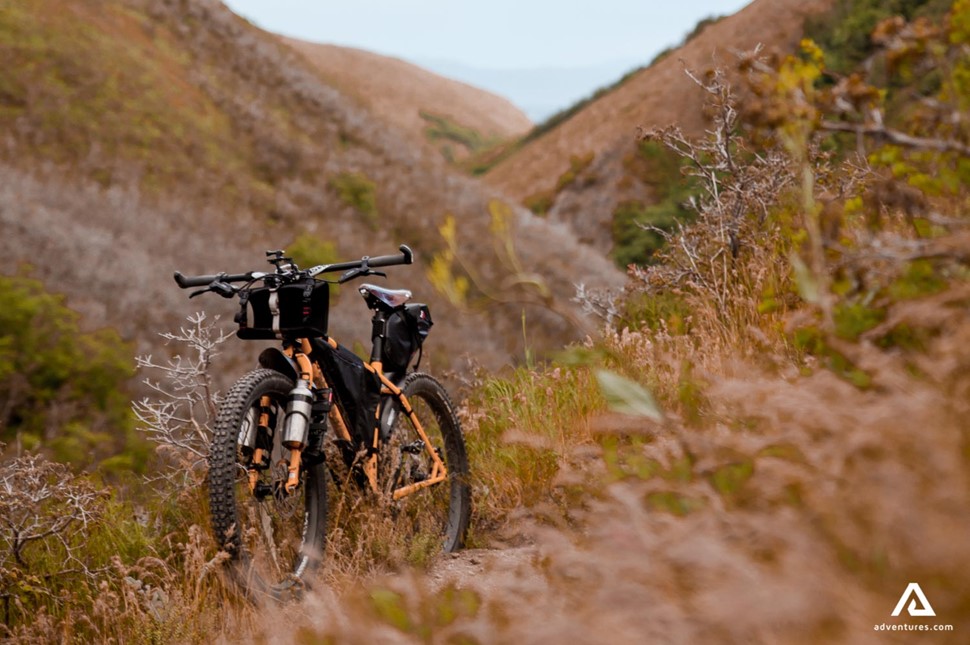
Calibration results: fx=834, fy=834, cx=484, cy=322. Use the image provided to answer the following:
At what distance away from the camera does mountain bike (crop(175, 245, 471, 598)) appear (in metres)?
3.58

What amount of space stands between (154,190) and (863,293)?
2464 cm

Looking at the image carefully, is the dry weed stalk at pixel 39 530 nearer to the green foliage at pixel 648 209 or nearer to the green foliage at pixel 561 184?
the green foliage at pixel 648 209

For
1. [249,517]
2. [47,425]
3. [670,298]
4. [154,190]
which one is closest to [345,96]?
[154,190]

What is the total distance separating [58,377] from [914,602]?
15023mm

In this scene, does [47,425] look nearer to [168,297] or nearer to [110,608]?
[168,297]

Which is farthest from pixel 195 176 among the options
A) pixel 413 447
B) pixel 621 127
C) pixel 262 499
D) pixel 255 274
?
pixel 621 127

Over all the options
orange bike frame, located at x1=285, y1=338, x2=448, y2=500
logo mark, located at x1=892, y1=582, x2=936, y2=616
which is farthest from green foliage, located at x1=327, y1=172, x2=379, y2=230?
logo mark, located at x1=892, y1=582, x2=936, y2=616

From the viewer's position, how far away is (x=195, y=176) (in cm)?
2602

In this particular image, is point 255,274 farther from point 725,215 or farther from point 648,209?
point 648,209

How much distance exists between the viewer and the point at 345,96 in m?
37.8

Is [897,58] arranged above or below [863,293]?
above

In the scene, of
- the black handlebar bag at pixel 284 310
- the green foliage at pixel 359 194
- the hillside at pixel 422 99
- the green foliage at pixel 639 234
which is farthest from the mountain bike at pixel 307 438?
the hillside at pixel 422 99

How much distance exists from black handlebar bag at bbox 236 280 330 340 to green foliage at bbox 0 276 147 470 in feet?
33.0

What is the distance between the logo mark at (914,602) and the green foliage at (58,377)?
1297 centimetres
